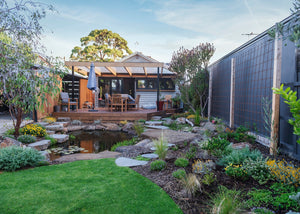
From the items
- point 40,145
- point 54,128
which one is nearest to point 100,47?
point 54,128

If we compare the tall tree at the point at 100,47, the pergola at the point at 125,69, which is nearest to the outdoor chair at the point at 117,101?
the pergola at the point at 125,69

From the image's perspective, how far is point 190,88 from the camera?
9.31m

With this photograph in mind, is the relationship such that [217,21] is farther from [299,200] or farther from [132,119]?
[299,200]

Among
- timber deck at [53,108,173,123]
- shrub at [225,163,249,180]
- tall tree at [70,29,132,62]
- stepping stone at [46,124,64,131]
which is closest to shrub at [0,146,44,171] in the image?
shrub at [225,163,249,180]

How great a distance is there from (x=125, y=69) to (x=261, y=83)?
940 centimetres

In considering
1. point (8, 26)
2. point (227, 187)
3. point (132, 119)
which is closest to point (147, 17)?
point (132, 119)

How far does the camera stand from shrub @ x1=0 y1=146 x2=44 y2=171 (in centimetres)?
327

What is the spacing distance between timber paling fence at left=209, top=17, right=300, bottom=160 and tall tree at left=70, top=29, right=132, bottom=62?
57.3 feet

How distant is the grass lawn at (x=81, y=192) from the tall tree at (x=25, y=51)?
0.99 m

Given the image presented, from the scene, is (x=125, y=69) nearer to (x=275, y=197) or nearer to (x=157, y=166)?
(x=157, y=166)

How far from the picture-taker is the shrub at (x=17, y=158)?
10.7 ft

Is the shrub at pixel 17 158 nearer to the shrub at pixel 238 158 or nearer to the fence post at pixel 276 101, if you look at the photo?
the shrub at pixel 238 158

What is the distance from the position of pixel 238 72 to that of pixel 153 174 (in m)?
4.58

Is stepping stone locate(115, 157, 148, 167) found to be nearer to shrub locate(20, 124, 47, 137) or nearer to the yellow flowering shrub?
the yellow flowering shrub
